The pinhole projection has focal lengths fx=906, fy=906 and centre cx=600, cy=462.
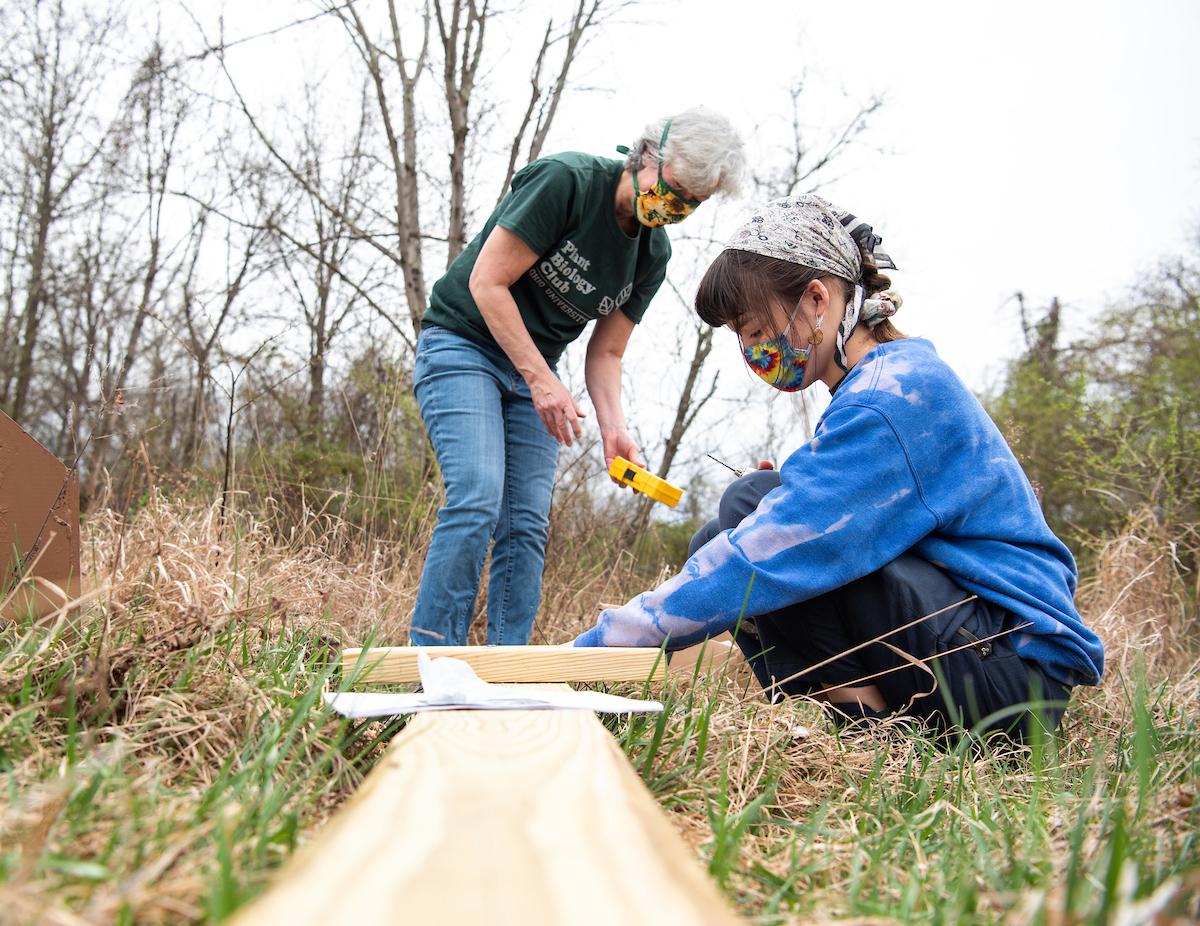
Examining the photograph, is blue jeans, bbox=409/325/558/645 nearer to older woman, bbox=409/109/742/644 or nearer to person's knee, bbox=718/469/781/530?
older woman, bbox=409/109/742/644

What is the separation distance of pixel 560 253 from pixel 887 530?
1.44 meters

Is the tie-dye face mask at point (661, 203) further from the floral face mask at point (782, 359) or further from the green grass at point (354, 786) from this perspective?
the green grass at point (354, 786)

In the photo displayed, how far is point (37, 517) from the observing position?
1.90 metres

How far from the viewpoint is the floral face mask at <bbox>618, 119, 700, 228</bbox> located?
9.14 feet

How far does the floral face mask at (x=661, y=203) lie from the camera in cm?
279

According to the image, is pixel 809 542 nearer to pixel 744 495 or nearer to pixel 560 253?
pixel 744 495

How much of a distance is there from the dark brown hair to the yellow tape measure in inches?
21.1

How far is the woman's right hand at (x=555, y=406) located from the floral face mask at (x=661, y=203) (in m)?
0.60

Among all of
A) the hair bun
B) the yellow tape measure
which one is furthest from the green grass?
the hair bun

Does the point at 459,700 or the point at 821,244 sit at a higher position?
the point at 821,244

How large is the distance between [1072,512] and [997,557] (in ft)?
27.4

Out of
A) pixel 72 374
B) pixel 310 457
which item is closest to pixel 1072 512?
pixel 310 457

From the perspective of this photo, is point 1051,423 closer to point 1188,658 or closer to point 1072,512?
point 1072,512

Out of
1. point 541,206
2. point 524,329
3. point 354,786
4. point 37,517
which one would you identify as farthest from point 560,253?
point 354,786
